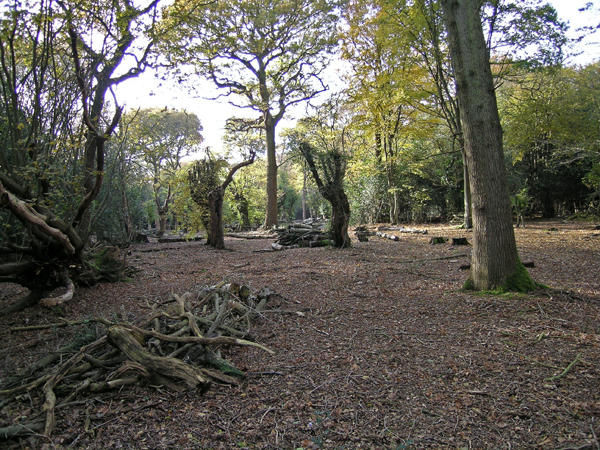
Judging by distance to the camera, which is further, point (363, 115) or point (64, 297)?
point (363, 115)

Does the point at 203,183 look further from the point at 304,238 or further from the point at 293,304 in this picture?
the point at 293,304

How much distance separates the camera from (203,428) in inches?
86.7

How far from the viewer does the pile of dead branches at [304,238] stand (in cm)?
1048

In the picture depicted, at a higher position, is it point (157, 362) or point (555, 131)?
point (555, 131)

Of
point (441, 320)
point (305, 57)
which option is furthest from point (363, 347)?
point (305, 57)

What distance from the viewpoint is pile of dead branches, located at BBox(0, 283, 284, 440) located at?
8.00 feet

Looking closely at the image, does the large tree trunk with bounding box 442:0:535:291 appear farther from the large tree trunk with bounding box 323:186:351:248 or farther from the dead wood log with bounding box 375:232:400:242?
the dead wood log with bounding box 375:232:400:242

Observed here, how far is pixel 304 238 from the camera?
1119cm

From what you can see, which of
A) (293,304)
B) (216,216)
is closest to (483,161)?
(293,304)

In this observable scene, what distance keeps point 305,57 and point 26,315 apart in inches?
637

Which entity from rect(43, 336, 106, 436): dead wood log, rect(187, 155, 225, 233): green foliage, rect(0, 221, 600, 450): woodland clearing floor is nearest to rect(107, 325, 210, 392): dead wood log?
rect(0, 221, 600, 450): woodland clearing floor

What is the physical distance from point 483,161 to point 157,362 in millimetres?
4372

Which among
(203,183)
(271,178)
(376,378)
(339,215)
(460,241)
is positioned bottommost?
(376,378)

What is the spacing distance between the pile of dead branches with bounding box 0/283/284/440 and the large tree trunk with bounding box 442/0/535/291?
317 cm
